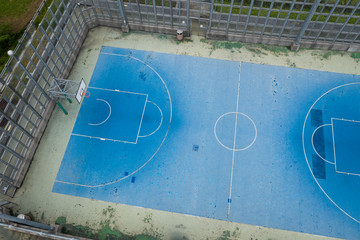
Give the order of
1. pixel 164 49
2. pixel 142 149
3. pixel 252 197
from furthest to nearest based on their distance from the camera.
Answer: pixel 164 49 < pixel 142 149 < pixel 252 197

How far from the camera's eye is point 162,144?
19500 mm

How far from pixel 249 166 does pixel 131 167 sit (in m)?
8.15

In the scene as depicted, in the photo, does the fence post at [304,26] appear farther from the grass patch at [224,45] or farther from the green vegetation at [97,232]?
the green vegetation at [97,232]

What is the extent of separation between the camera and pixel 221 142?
768 inches

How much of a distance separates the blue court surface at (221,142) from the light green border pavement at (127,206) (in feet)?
1.77

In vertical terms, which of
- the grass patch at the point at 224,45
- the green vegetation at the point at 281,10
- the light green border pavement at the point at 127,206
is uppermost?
the green vegetation at the point at 281,10

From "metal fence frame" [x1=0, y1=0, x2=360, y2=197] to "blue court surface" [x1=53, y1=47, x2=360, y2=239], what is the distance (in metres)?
2.76

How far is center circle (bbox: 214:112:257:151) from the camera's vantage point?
1942cm

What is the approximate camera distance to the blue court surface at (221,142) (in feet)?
57.8

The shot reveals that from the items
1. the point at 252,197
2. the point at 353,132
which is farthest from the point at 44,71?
the point at 353,132

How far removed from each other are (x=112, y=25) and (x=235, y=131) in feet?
48.2

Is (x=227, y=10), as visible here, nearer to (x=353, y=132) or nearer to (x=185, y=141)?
(x=185, y=141)

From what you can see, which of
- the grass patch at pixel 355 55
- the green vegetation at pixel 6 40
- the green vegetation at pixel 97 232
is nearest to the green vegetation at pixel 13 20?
the green vegetation at pixel 6 40

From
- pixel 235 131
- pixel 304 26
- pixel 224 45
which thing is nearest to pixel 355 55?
pixel 304 26
